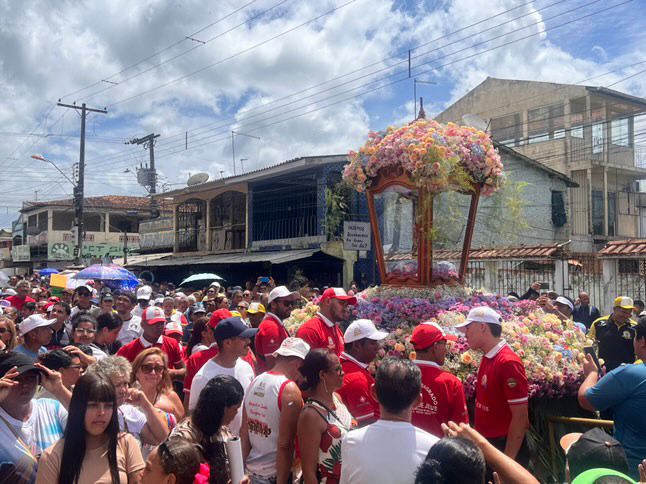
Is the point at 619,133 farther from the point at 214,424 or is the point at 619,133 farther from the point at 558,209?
the point at 214,424

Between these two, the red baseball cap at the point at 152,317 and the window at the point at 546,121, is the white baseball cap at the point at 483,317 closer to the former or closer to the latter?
the red baseball cap at the point at 152,317

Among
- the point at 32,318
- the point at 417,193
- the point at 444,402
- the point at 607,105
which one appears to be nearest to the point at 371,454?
the point at 444,402

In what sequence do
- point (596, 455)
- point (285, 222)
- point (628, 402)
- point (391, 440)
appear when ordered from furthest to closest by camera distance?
point (285, 222), point (628, 402), point (391, 440), point (596, 455)

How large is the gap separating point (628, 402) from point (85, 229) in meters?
46.7

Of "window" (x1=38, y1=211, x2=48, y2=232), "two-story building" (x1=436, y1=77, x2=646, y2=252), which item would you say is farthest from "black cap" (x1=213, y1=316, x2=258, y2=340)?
"window" (x1=38, y1=211, x2=48, y2=232)

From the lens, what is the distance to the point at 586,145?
85.7 feet

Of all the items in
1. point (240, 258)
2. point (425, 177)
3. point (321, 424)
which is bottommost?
point (321, 424)

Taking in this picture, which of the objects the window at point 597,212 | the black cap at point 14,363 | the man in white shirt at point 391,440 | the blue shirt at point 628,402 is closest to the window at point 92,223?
the window at point 597,212

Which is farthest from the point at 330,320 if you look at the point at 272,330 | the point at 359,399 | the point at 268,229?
the point at 268,229

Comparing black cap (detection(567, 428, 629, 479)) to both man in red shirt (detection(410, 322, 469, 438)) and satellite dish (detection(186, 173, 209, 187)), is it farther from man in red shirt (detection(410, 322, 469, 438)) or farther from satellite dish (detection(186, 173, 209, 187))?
satellite dish (detection(186, 173, 209, 187))

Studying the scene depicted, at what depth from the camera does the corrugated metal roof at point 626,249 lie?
1241 cm

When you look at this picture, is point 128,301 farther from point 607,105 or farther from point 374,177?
point 607,105

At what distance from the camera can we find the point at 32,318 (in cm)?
564

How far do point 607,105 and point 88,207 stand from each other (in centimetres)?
3444
